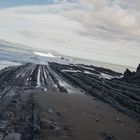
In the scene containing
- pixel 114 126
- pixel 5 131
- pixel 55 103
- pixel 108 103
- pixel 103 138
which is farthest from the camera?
pixel 108 103

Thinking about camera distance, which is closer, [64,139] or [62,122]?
[64,139]

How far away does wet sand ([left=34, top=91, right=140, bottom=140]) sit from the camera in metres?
15.8

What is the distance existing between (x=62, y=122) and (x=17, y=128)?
3.39 metres

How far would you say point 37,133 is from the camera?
1479cm

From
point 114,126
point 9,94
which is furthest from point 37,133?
point 9,94

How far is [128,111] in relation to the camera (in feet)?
82.9

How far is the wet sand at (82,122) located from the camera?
15766mm

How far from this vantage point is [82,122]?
1877 cm

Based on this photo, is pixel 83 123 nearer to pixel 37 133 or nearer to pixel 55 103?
pixel 37 133

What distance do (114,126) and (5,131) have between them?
720cm

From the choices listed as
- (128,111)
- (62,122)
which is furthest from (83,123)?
(128,111)

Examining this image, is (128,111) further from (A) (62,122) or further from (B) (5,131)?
(B) (5,131)

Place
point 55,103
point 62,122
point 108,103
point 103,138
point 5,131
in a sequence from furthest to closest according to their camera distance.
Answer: point 108,103, point 55,103, point 62,122, point 103,138, point 5,131

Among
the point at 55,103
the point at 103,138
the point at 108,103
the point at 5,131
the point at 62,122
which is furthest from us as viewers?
the point at 108,103
